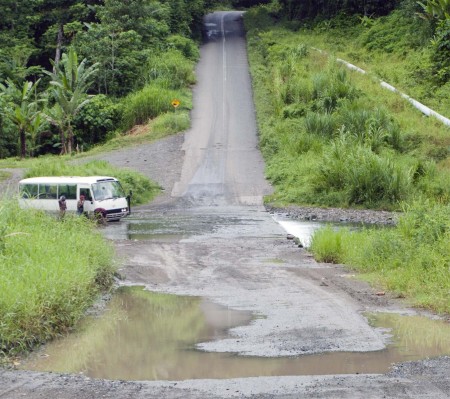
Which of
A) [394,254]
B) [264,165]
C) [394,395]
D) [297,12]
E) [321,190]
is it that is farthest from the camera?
[297,12]

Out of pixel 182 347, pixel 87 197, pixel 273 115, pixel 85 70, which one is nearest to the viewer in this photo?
→ pixel 182 347

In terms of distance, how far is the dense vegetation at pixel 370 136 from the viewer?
17891mm

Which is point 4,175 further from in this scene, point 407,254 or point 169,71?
point 407,254

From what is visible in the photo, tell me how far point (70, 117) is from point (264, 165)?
39.5ft

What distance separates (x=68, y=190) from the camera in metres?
30.8

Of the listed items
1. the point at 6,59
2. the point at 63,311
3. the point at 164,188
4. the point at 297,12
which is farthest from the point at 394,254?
the point at 297,12

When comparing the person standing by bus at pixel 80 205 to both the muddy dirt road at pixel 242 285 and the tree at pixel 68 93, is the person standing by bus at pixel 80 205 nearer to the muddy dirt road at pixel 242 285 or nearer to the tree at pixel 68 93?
the muddy dirt road at pixel 242 285

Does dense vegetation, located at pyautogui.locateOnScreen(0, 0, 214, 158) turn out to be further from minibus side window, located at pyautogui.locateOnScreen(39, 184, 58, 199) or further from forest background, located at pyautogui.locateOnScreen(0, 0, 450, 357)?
minibus side window, located at pyautogui.locateOnScreen(39, 184, 58, 199)

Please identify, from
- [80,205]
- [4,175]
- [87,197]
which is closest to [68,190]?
[87,197]

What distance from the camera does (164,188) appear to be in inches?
1455

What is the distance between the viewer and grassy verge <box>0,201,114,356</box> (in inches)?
470

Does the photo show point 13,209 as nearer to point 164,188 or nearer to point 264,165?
point 164,188

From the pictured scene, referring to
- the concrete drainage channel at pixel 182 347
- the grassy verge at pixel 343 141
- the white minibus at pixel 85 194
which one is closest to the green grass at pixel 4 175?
the white minibus at pixel 85 194

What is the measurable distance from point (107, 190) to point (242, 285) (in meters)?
14.4
